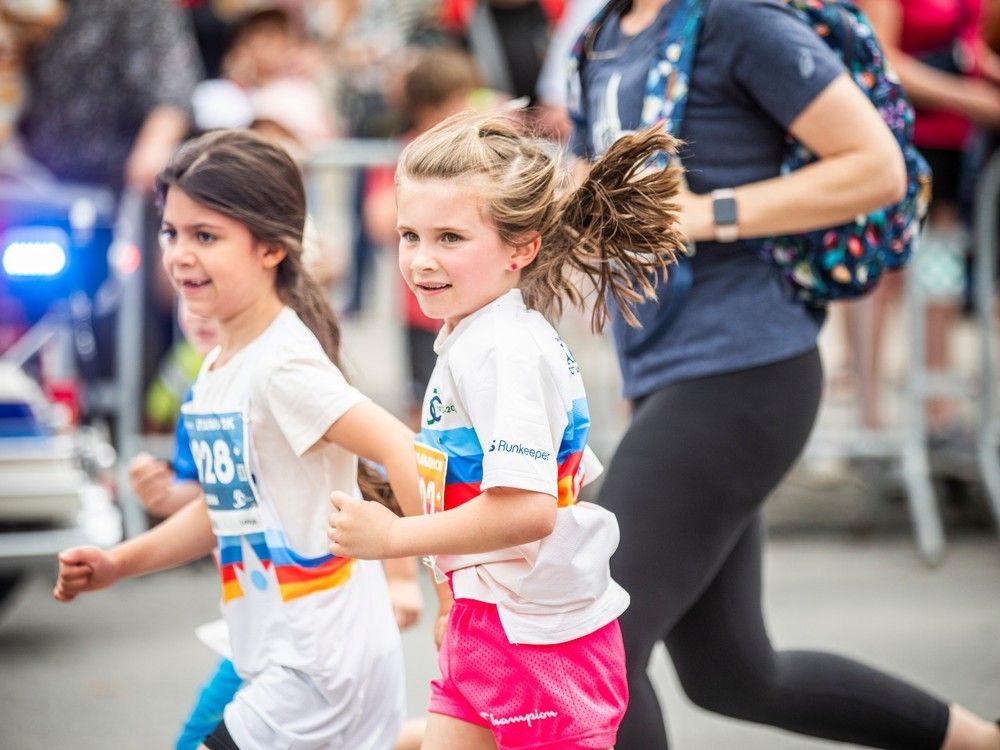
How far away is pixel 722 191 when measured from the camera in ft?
9.49

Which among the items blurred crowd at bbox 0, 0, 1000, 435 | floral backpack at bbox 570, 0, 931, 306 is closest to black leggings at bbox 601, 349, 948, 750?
floral backpack at bbox 570, 0, 931, 306

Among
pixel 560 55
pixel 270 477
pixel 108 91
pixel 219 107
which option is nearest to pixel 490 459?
pixel 270 477

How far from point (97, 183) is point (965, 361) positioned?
706 cm

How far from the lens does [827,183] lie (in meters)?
2.87

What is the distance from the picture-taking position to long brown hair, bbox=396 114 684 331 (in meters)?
2.35

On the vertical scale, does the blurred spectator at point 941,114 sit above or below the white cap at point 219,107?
below

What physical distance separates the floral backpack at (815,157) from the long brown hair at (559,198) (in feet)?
1.52

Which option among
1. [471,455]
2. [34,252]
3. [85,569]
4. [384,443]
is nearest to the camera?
[471,455]

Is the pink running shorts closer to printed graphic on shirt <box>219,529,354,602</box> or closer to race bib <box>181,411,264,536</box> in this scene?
printed graphic on shirt <box>219,529,354,602</box>

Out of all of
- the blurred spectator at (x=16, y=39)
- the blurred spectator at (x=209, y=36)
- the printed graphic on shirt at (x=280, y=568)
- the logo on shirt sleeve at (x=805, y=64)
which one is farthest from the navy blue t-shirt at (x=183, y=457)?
the blurred spectator at (x=209, y=36)

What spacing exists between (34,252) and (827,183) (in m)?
3.18

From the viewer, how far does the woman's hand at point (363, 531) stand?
2.22m

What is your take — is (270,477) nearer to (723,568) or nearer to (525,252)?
(525,252)

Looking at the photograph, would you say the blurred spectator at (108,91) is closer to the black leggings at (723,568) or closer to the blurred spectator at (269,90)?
the blurred spectator at (269,90)
